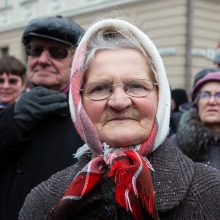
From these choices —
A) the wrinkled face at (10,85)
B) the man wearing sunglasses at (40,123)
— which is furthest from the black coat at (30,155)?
the wrinkled face at (10,85)

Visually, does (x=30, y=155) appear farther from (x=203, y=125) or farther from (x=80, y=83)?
(x=203, y=125)

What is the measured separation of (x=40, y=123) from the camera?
265 cm

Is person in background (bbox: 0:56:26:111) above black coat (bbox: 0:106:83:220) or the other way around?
above

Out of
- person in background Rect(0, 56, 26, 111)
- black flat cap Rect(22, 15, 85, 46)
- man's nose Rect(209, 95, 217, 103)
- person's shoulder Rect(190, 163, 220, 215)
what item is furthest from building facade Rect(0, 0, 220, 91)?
person's shoulder Rect(190, 163, 220, 215)

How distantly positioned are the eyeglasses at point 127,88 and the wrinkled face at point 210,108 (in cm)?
164

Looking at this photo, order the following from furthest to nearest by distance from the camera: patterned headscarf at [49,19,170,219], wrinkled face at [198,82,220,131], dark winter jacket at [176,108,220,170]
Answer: wrinkled face at [198,82,220,131]
dark winter jacket at [176,108,220,170]
patterned headscarf at [49,19,170,219]

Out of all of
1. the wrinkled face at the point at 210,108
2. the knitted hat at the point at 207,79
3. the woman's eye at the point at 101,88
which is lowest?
the wrinkled face at the point at 210,108

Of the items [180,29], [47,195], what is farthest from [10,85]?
[180,29]

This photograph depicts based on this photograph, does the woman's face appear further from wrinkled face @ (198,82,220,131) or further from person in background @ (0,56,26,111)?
person in background @ (0,56,26,111)

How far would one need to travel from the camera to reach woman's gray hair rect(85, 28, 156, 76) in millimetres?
1841

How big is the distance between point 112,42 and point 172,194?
0.56 meters

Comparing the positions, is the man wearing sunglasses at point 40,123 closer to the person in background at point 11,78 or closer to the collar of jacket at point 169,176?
the collar of jacket at point 169,176

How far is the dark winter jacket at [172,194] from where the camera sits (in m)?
1.68

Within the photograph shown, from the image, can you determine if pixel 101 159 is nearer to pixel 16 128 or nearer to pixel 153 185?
pixel 153 185
